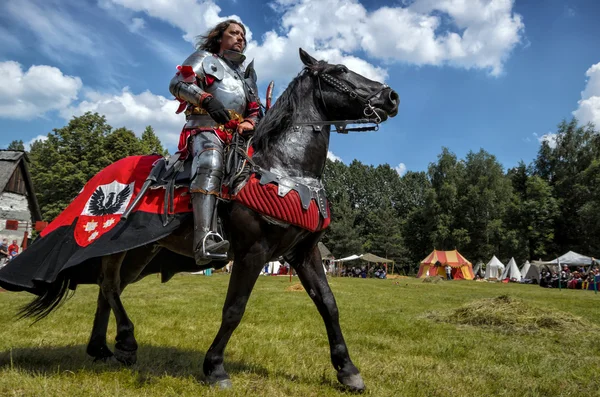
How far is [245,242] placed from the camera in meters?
3.93

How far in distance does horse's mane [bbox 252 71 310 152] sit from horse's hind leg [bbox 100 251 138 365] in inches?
75.6

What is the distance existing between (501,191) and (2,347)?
61794 mm

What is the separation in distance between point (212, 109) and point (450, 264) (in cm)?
4496

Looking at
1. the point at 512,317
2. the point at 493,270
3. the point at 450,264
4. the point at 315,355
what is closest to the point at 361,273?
the point at 450,264

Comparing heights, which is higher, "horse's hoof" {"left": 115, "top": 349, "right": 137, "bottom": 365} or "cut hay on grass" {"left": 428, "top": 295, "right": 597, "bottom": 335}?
"cut hay on grass" {"left": 428, "top": 295, "right": 597, "bottom": 335}

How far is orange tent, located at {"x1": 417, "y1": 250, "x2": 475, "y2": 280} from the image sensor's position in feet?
150

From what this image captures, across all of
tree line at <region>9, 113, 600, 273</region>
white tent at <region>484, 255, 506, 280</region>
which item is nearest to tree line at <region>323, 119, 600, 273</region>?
tree line at <region>9, 113, 600, 273</region>

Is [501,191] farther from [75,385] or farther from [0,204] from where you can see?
[75,385]

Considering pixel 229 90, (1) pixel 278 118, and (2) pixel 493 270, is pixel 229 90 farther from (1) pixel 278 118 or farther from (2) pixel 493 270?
(2) pixel 493 270

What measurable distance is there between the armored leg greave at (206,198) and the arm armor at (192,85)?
1.34 ft

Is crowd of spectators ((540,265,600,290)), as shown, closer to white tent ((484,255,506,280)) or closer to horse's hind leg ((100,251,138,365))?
white tent ((484,255,506,280))

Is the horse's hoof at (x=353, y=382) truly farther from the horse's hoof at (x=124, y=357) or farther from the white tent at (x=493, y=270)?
the white tent at (x=493, y=270)

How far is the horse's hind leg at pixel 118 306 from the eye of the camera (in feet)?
15.4

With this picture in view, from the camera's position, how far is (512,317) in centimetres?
882
